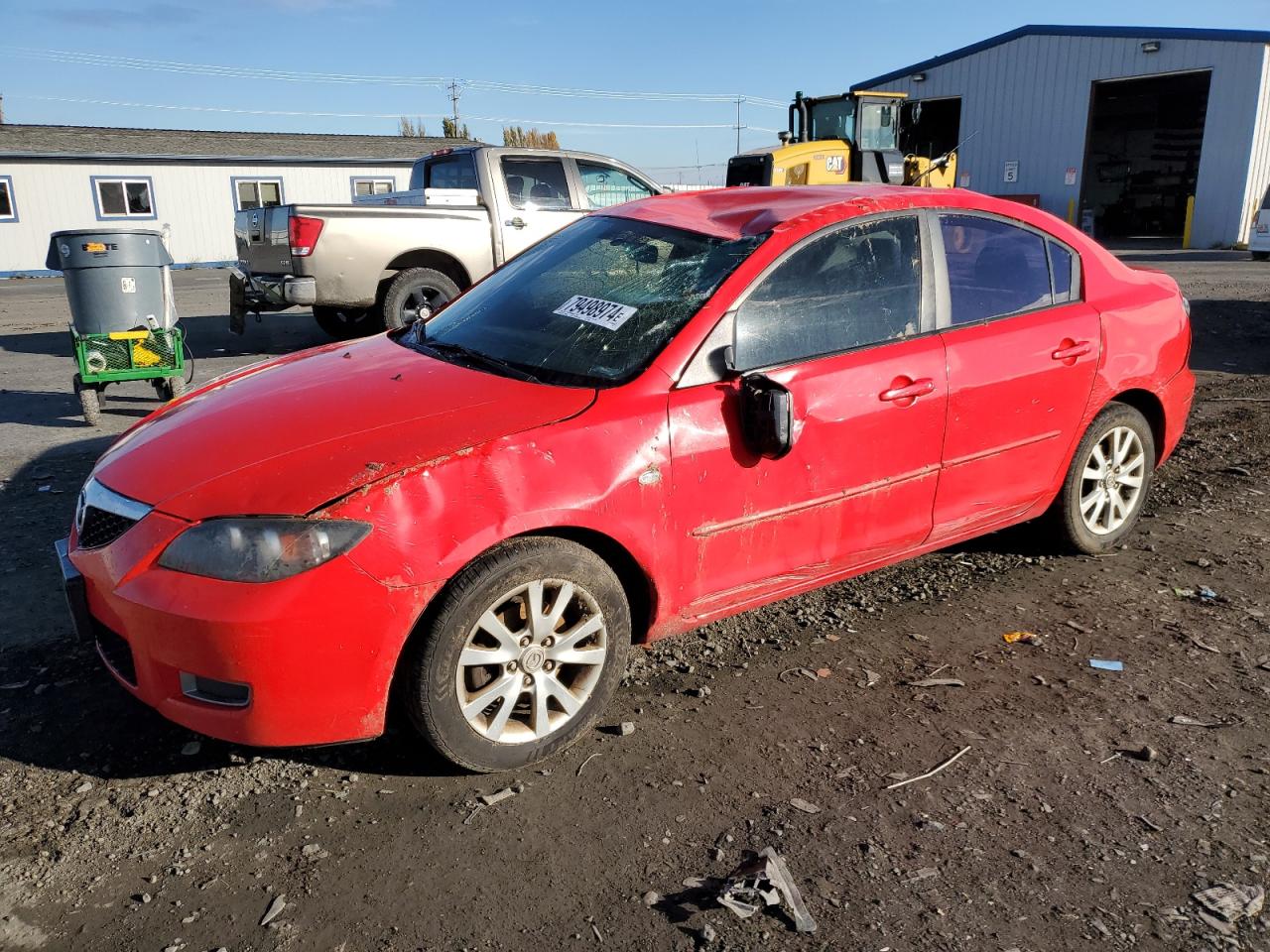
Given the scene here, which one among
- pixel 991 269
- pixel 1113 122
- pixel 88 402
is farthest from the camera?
pixel 1113 122

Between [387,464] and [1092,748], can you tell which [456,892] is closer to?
[387,464]

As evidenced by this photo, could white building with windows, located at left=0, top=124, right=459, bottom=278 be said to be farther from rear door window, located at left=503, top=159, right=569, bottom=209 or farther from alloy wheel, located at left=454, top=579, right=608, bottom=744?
alloy wheel, located at left=454, top=579, right=608, bottom=744

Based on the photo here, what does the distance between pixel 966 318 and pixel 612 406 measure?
1.65 metres

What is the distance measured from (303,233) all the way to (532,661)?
7.31 meters

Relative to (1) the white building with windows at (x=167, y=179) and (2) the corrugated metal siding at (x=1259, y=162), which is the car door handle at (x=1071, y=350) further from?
(1) the white building with windows at (x=167, y=179)

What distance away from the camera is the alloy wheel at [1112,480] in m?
4.29

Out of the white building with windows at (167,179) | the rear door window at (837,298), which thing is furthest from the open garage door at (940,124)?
the rear door window at (837,298)

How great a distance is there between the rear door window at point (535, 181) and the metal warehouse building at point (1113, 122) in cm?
1463

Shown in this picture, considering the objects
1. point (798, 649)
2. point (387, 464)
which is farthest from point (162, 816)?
point (798, 649)

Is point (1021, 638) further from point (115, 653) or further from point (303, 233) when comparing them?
point (303, 233)

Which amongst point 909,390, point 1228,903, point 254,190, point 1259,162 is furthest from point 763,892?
point 254,190

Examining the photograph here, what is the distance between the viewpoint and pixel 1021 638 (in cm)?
372

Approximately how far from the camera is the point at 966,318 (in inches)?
146

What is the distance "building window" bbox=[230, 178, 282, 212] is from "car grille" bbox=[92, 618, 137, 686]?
98.7ft
